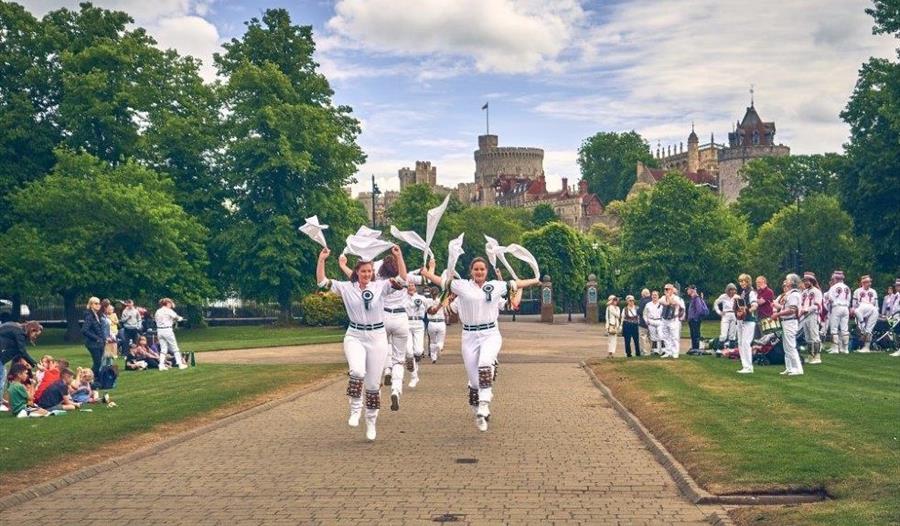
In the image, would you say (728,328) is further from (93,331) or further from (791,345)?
(93,331)

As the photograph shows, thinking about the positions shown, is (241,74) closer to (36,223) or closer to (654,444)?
(36,223)

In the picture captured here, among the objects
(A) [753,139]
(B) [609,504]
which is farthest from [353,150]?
(A) [753,139]

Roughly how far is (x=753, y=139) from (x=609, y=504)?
164965 millimetres

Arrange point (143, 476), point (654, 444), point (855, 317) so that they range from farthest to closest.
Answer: point (855, 317), point (654, 444), point (143, 476)

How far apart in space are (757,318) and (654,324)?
854 centimetres

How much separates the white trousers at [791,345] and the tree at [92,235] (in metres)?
34.9

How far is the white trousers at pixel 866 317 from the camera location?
105 ft

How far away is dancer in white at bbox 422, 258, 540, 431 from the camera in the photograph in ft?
50.9

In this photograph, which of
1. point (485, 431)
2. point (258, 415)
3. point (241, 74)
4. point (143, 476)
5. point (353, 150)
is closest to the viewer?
point (143, 476)

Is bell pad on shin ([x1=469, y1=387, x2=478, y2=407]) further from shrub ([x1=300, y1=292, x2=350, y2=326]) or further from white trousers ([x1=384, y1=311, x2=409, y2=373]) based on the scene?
shrub ([x1=300, y1=292, x2=350, y2=326])

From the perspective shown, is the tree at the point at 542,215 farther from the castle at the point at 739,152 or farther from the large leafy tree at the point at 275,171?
the large leafy tree at the point at 275,171

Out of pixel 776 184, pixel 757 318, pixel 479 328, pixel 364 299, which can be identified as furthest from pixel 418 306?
pixel 776 184

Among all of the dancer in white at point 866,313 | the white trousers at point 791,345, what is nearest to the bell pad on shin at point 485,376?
the white trousers at point 791,345

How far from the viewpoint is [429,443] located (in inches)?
578
